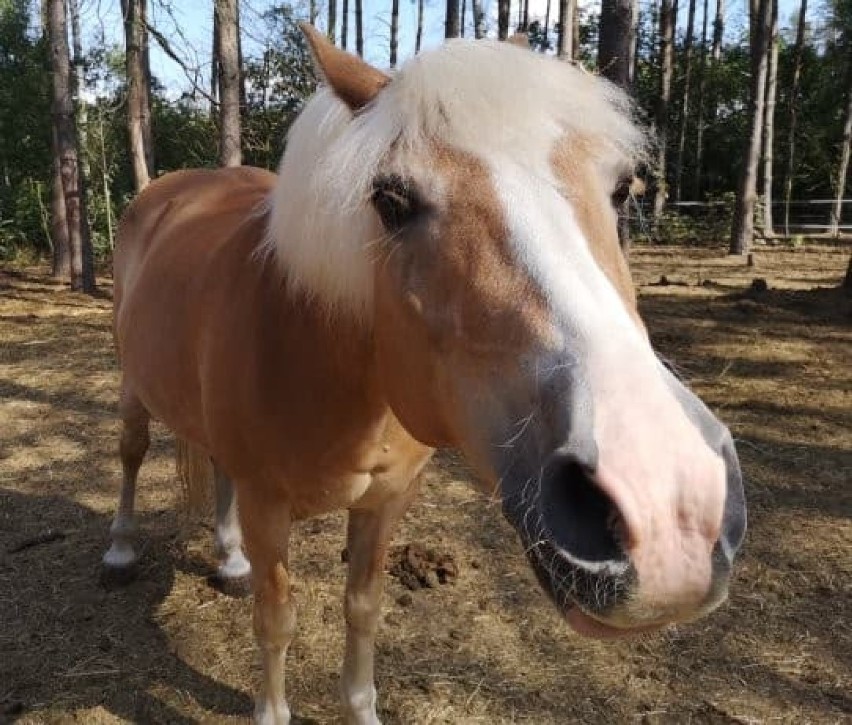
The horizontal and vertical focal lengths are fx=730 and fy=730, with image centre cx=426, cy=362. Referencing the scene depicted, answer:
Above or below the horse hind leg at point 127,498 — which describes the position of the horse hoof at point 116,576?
below

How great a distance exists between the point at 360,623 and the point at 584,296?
1.76m

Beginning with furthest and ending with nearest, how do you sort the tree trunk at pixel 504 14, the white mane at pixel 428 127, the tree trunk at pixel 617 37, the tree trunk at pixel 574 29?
1. the tree trunk at pixel 504 14
2. the tree trunk at pixel 574 29
3. the tree trunk at pixel 617 37
4. the white mane at pixel 428 127

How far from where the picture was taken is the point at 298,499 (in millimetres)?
2229

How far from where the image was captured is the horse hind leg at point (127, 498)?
3.54m

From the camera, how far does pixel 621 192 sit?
1620 millimetres

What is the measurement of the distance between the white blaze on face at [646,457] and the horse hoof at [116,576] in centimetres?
302

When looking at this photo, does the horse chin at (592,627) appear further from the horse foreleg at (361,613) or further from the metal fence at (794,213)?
the metal fence at (794,213)

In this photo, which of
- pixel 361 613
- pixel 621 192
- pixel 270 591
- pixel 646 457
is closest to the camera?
pixel 646 457

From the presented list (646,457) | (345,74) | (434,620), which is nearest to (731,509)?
(646,457)

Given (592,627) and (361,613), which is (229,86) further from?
(592,627)

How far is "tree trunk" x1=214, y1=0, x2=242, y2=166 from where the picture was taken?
7477mm

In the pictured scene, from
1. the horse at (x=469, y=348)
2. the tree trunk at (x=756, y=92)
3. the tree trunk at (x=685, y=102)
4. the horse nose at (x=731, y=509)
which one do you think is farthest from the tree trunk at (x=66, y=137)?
the tree trunk at (x=685, y=102)

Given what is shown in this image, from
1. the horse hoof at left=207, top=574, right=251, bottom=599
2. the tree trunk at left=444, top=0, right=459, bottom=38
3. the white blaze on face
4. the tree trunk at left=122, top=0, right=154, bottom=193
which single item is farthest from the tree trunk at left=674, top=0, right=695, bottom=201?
the white blaze on face

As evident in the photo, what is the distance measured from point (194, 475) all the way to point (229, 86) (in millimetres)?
5496
